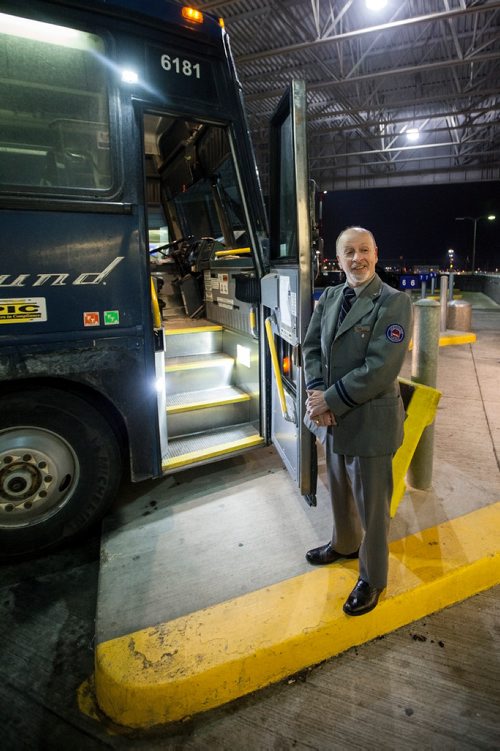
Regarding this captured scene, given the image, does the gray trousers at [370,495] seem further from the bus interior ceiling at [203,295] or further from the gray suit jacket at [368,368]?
the bus interior ceiling at [203,295]

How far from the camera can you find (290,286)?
2574 mm

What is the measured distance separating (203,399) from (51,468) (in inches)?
50.9

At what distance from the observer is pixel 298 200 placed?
2.43 meters

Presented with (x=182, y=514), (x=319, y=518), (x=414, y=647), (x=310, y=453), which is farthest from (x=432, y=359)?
(x=182, y=514)

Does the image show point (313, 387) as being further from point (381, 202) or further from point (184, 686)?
point (381, 202)

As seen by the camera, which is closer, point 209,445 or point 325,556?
point 325,556

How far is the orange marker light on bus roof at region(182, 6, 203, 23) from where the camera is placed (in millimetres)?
2670

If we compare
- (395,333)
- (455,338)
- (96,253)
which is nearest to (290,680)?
(395,333)

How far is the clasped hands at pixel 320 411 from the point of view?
1.98 metres

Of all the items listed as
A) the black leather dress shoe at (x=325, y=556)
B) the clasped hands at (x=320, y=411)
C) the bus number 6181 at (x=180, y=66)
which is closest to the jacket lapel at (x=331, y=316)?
the clasped hands at (x=320, y=411)

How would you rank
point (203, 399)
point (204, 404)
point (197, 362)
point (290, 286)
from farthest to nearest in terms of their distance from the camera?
point (197, 362)
point (203, 399)
point (204, 404)
point (290, 286)

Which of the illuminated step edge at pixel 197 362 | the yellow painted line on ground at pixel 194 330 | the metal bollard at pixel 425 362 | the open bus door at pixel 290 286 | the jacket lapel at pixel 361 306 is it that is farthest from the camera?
the yellow painted line on ground at pixel 194 330

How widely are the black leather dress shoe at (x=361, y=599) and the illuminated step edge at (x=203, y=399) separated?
1750 mm

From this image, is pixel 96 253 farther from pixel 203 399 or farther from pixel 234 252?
pixel 234 252
